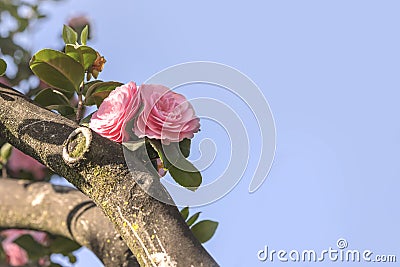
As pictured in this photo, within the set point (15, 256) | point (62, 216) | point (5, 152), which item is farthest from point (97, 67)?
point (15, 256)

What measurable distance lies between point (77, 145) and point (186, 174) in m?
0.13

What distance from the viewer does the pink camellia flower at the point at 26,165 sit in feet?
5.88

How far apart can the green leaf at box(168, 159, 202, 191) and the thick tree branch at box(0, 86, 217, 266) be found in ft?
0.19

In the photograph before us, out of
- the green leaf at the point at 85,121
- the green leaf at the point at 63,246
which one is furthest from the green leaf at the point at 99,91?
the green leaf at the point at 63,246

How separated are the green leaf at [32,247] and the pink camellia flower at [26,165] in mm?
272

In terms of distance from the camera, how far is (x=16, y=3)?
6.06 feet

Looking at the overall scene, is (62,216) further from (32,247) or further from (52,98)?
(52,98)

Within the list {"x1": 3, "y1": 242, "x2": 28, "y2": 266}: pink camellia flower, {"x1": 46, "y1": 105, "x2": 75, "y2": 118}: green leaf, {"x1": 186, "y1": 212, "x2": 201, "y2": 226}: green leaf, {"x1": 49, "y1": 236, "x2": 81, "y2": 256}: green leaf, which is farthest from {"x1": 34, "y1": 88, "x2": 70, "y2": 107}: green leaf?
{"x1": 3, "y1": 242, "x2": 28, "y2": 266}: pink camellia flower

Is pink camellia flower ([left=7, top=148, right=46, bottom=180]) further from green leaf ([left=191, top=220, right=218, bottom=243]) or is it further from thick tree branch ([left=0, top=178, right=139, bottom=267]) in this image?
green leaf ([left=191, top=220, right=218, bottom=243])

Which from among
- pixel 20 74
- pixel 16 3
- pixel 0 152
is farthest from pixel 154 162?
pixel 16 3

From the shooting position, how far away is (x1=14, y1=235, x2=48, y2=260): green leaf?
4.97 ft

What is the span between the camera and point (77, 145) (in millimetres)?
769

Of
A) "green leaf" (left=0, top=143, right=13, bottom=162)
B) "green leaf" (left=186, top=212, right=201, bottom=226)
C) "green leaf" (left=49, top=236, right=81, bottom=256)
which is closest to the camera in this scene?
"green leaf" (left=186, top=212, right=201, bottom=226)

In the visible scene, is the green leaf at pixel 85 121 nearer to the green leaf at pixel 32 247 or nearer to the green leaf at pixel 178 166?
the green leaf at pixel 178 166
